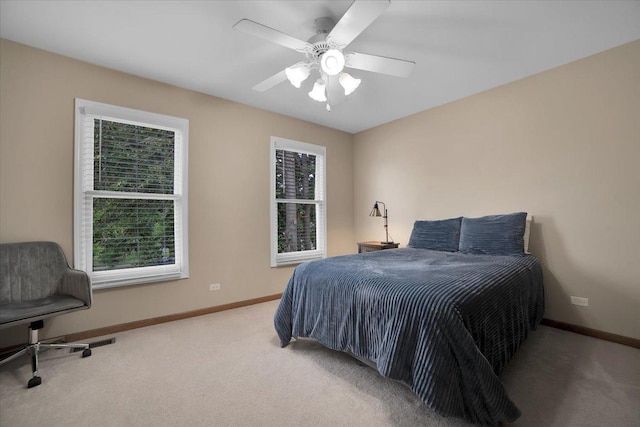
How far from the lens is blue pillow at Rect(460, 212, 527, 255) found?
2.72 meters

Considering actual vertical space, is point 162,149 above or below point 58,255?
above

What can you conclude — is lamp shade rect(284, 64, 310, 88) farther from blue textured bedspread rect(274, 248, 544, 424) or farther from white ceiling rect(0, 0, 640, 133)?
blue textured bedspread rect(274, 248, 544, 424)

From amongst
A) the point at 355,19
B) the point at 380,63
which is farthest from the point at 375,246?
the point at 355,19

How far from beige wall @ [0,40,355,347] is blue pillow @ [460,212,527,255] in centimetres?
209

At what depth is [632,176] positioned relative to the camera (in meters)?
2.38

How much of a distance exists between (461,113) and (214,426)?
3.85 metres

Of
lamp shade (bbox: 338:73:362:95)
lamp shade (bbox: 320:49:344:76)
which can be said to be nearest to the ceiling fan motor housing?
lamp shade (bbox: 320:49:344:76)

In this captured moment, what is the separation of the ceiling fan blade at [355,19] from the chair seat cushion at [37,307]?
8.82 feet

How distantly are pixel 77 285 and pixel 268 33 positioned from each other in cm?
241

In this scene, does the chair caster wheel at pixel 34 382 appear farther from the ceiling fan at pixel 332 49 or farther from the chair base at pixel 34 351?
the ceiling fan at pixel 332 49

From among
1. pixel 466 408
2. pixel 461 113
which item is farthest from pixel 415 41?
pixel 466 408

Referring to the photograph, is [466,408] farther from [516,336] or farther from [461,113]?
[461,113]

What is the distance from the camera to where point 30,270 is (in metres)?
2.28

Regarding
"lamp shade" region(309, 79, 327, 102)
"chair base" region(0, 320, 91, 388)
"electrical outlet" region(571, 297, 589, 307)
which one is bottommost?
"chair base" region(0, 320, 91, 388)
